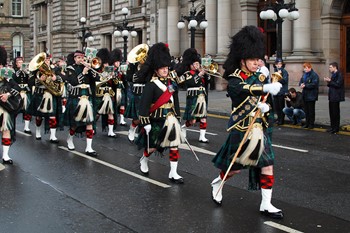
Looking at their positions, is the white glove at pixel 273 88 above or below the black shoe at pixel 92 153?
above

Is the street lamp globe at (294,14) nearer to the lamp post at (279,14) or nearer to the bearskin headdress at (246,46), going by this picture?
the lamp post at (279,14)

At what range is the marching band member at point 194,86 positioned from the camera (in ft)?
40.3

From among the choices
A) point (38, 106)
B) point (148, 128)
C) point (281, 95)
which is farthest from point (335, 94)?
point (148, 128)

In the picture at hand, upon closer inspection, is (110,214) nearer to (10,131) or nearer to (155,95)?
(155,95)

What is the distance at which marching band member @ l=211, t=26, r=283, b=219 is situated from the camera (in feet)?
21.1

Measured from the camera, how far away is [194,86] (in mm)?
12516

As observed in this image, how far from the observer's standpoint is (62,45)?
174ft

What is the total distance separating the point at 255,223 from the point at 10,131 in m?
5.46

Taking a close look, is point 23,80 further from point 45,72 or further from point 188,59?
point 188,59

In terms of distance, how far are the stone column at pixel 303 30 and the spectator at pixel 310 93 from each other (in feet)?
33.5

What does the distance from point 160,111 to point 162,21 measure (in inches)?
1118

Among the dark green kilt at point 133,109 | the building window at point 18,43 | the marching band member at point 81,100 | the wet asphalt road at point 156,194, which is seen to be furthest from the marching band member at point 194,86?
the building window at point 18,43

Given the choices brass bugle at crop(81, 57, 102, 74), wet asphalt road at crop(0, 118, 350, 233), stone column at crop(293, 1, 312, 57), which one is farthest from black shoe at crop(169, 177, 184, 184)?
stone column at crop(293, 1, 312, 57)

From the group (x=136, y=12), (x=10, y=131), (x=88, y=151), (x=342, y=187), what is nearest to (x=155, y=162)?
(x=88, y=151)
